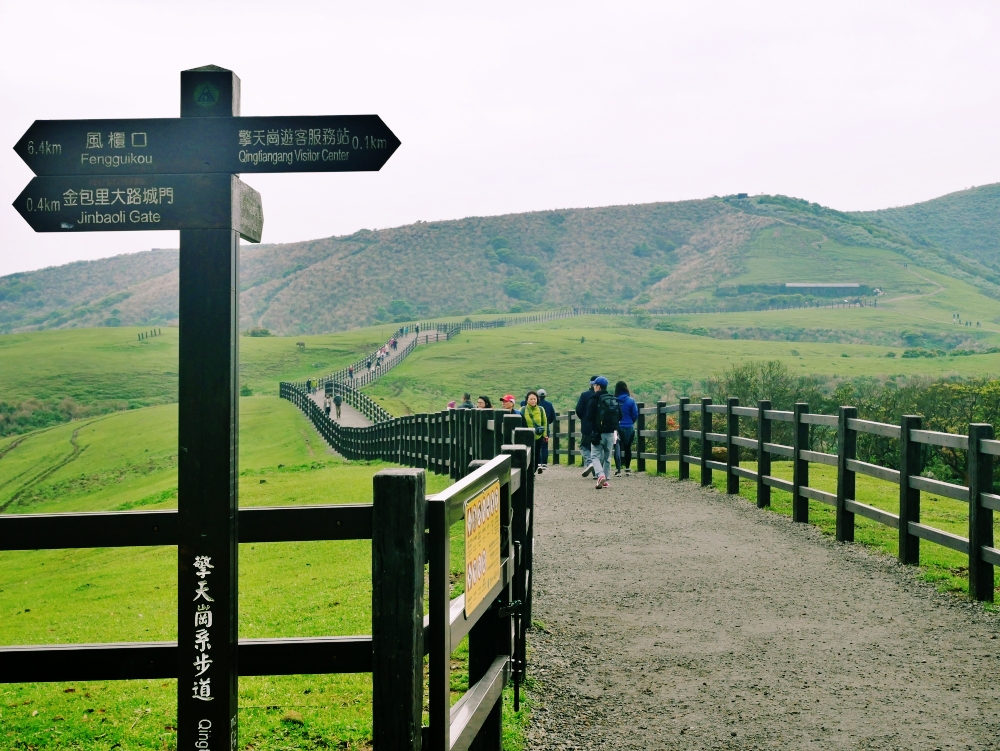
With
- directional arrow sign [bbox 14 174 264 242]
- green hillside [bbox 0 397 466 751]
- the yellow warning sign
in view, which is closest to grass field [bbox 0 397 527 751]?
green hillside [bbox 0 397 466 751]

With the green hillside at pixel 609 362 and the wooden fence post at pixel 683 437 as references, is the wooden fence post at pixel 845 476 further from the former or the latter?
the green hillside at pixel 609 362

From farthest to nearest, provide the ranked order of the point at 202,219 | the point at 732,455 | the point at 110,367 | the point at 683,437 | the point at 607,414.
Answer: the point at 110,367 < the point at 683,437 < the point at 607,414 < the point at 732,455 < the point at 202,219

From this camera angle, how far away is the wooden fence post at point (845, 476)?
1107cm

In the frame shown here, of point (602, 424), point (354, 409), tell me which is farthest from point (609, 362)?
point (602, 424)

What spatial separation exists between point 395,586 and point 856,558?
8.17 metres

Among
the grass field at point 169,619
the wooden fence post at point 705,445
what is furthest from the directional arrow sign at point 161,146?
the wooden fence post at point 705,445

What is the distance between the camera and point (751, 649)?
7035 mm

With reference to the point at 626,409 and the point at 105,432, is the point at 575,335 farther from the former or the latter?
the point at 626,409

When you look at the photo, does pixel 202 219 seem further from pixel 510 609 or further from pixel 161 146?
pixel 510 609

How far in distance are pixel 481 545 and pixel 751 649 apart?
362cm

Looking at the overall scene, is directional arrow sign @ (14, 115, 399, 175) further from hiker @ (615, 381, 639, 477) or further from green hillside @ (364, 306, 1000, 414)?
green hillside @ (364, 306, 1000, 414)

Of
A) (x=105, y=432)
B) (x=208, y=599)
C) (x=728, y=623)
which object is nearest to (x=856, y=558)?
(x=728, y=623)

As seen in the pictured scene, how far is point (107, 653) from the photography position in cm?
405

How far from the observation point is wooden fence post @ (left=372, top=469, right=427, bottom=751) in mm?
3219
